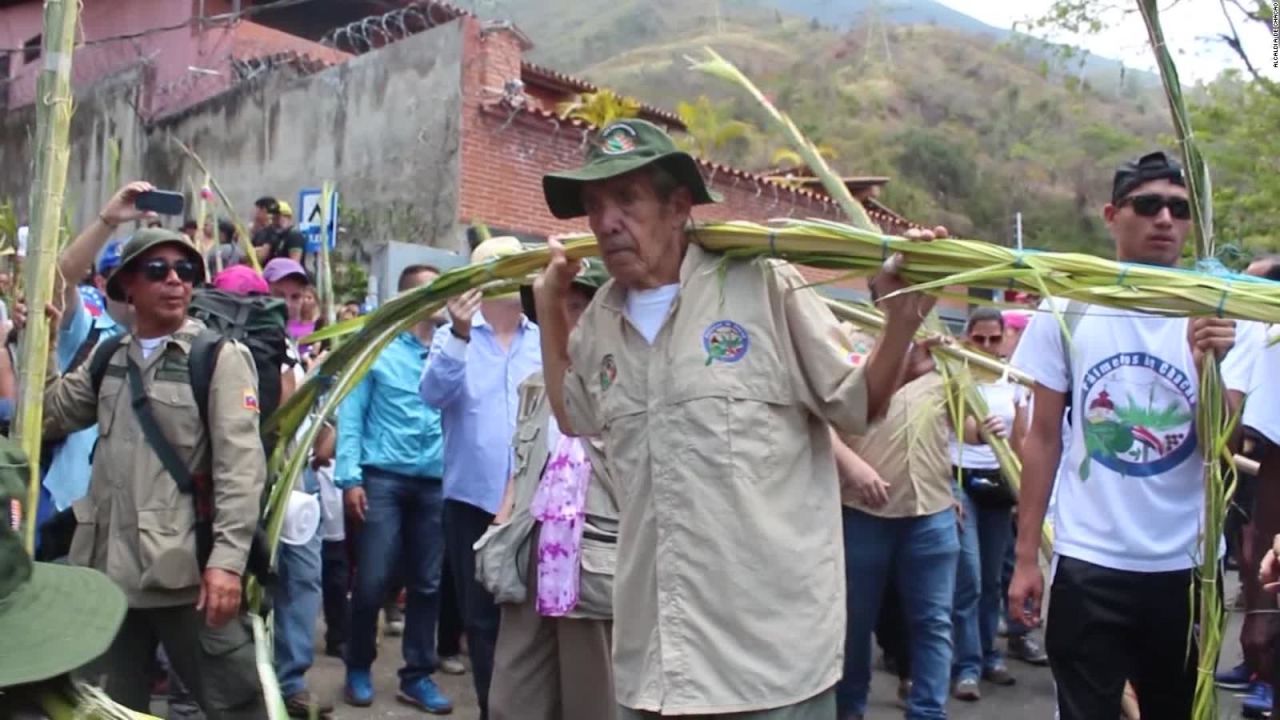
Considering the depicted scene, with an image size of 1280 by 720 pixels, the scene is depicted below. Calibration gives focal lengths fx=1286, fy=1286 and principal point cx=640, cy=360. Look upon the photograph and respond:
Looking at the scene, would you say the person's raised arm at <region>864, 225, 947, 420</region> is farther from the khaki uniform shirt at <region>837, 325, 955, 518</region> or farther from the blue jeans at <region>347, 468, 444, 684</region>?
the blue jeans at <region>347, 468, 444, 684</region>

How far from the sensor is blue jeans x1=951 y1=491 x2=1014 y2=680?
20.7ft

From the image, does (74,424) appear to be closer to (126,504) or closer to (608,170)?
(126,504)

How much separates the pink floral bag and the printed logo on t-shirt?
4.76ft

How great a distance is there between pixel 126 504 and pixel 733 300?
199 cm

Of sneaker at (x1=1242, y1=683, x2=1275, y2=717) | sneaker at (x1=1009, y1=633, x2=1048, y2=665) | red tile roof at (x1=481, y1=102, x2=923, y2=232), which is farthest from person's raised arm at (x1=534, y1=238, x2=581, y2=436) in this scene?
red tile roof at (x1=481, y1=102, x2=923, y2=232)

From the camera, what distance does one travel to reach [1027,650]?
728cm

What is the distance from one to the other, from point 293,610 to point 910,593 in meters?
2.61

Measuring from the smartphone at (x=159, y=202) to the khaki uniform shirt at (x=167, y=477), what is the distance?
0.40 metres

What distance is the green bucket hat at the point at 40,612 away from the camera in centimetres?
181

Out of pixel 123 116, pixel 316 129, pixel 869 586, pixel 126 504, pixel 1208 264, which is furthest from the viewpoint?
pixel 123 116

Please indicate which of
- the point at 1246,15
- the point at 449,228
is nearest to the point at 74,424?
the point at 1246,15

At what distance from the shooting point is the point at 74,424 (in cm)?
392

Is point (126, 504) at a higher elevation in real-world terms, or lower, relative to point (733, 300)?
lower

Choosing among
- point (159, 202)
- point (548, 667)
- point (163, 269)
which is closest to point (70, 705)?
point (159, 202)
